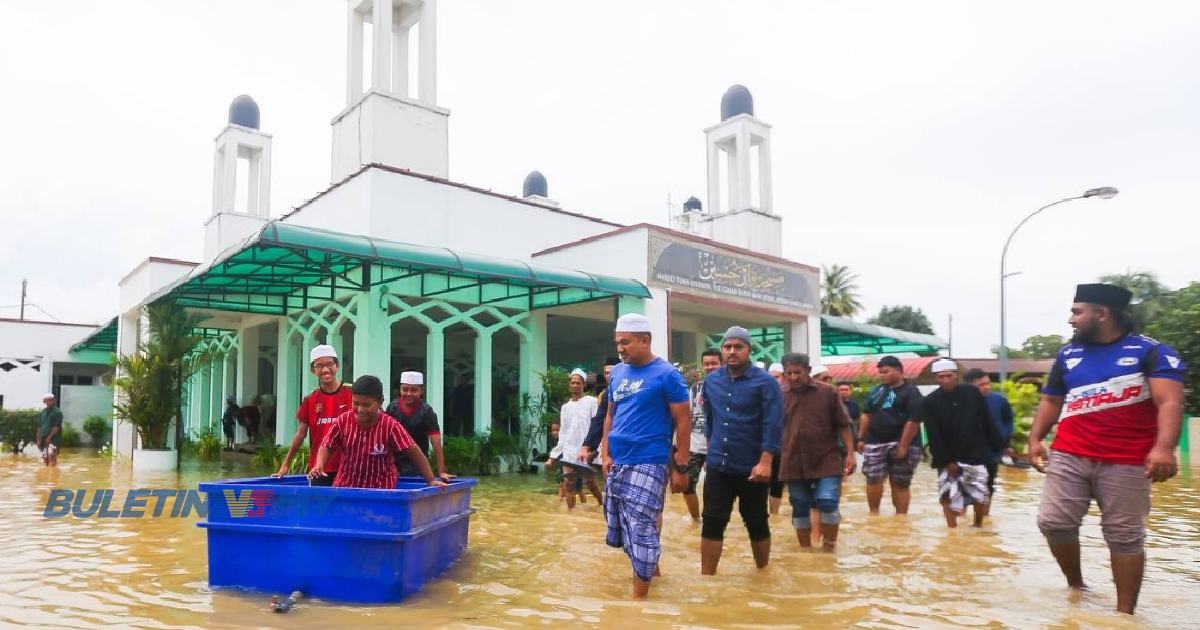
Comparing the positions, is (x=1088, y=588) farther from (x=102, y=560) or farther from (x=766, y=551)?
(x=102, y=560)

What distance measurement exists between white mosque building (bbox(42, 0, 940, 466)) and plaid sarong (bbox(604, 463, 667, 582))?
6952 millimetres

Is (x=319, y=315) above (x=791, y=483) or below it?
above

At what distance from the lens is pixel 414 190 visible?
16.3m

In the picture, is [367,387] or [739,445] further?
[739,445]

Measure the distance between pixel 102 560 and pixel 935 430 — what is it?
285 inches

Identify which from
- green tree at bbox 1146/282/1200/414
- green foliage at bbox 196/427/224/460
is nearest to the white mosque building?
green foliage at bbox 196/427/224/460

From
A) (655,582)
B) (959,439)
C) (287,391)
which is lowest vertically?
(655,582)

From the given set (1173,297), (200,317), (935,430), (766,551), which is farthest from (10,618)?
(1173,297)

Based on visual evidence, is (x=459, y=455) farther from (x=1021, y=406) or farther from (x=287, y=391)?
(x=1021, y=406)

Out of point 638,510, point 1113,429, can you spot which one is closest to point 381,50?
point 638,510

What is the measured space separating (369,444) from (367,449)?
34 millimetres

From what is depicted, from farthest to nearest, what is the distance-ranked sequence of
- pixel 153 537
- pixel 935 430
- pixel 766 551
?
pixel 935 430, pixel 153 537, pixel 766 551

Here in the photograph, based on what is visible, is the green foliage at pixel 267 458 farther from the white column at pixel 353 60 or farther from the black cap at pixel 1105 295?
the black cap at pixel 1105 295

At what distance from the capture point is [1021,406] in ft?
62.5
